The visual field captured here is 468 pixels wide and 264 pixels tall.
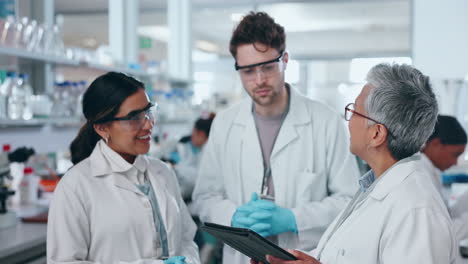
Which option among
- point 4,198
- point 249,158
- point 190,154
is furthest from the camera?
point 190,154

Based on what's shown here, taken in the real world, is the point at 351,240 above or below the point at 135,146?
below

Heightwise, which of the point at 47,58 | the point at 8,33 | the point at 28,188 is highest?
the point at 8,33

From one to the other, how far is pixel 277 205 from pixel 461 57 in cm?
443

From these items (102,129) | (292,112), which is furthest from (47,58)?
(292,112)

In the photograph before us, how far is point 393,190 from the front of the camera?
51.1 inches

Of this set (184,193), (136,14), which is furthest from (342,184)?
(136,14)

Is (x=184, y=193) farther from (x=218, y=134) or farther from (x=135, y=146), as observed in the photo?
(x=135, y=146)

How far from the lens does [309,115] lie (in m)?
2.16

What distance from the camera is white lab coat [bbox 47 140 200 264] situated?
5.10 ft

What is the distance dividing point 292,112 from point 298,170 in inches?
10.4

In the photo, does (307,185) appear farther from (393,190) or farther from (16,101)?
(16,101)

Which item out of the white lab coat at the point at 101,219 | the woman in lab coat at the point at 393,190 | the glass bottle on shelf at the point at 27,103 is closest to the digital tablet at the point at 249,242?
the woman in lab coat at the point at 393,190

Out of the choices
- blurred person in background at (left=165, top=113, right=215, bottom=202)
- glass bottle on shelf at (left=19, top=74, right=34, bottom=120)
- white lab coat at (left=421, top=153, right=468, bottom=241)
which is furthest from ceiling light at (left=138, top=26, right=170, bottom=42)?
white lab coat at (left=421, top=153, right=468, bottom=241)

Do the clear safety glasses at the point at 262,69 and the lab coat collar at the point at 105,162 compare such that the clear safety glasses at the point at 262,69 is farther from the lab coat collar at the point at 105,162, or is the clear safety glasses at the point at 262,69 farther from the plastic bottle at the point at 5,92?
the plastic bottle at the point at 5,92
